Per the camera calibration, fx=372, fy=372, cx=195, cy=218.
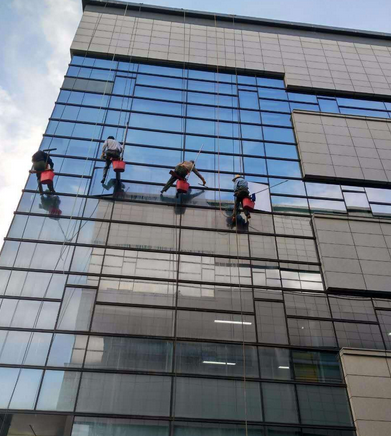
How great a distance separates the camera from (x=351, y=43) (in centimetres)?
2148

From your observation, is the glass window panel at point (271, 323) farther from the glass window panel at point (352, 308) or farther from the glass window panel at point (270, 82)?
the glass window panel at point (270, 82)

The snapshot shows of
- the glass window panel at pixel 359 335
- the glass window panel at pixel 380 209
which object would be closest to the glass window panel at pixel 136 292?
the glass window panel at pixel 359 335

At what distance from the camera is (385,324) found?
11492mm

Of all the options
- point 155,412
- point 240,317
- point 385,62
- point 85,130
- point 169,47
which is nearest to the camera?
point 155,412

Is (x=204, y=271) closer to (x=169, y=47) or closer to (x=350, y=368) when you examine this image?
(x=350, y=368)

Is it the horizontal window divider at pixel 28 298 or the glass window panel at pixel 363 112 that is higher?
the glass window panel at pixel 363 112

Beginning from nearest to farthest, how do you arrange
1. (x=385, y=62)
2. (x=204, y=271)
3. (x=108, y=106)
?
(x=204, y=271)
(x=108, y=106)
(x=385, y=62)

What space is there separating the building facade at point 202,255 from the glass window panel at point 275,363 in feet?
0.15

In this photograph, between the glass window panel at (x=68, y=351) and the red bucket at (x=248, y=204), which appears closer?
the glass window panel at (x=68, y=351)

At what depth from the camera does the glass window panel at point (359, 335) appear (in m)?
10.9

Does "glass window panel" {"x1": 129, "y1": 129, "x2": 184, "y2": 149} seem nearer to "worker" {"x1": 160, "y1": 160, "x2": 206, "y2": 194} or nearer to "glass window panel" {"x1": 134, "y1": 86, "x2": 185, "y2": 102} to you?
"glass window panel" {"x1": 134, "y1": 86, "x2": 185, "y2": 102}

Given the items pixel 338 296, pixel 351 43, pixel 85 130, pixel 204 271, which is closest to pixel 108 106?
pixel 85 130

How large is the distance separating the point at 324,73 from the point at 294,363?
15.3m

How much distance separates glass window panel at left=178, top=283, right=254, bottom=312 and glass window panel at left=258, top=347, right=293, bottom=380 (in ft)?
4.37
